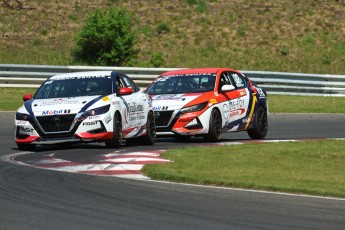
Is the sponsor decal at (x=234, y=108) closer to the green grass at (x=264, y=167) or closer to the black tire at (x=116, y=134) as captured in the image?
the green grass at (x=264, y=167)

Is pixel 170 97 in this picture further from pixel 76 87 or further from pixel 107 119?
pixel 107 119

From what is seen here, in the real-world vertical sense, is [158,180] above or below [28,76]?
above

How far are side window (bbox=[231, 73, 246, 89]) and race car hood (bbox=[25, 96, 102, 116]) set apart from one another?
166 inches

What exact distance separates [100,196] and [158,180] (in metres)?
1.94

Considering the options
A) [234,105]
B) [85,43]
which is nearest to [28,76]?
[85,43]

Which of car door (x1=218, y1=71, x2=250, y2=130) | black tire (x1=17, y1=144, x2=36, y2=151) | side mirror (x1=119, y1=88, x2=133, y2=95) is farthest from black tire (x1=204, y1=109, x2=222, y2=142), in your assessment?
black tire (x1=17, y1=144, x2=36, y2=151)

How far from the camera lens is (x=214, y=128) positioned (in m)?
19.9

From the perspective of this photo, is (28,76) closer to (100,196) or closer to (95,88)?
(95,88)

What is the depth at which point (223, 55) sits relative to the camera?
41438mm

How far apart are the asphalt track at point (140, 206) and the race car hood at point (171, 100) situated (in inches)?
234

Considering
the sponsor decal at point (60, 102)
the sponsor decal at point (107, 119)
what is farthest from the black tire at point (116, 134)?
the sponsor decal at point (60, 102)

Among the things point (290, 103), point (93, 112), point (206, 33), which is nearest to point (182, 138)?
point (93, 112)

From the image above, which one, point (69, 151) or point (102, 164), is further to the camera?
point (69, 151)

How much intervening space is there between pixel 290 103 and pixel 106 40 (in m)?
8.78
